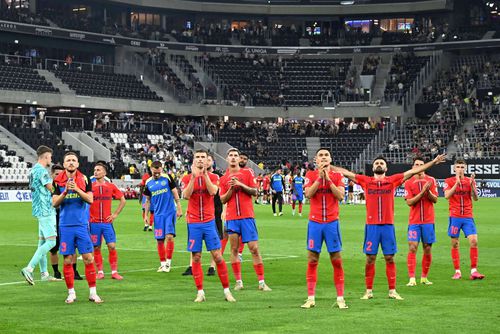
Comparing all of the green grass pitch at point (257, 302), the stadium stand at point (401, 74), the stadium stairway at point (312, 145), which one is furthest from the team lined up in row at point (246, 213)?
the stadium stand at point (401, 74)

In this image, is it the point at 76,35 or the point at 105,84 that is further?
the point at 76,35

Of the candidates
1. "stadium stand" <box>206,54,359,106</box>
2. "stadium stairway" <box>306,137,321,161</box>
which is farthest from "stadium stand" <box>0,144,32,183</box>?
"stadium stand" <box>206,54,359,106</box>

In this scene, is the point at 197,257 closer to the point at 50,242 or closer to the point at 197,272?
the point at 197,272

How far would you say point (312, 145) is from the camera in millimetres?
78938

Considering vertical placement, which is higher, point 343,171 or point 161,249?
point 343,171

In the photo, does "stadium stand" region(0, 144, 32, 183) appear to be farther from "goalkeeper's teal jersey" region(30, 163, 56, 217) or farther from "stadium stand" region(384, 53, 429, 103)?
"goalkeeper's teal jersey" region(30, 163, 56, 217)

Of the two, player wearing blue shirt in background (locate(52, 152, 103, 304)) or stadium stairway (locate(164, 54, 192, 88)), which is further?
stadium stairway (locate(164, 54, 192, 88))

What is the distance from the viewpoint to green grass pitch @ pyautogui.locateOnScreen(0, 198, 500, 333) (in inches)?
519

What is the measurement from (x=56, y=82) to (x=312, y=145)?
2161 centimetres

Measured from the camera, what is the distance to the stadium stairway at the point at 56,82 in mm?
74188

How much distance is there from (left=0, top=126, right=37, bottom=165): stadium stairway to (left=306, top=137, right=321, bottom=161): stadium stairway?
2389 cm

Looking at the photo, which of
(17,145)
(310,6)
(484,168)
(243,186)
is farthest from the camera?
(310,6)

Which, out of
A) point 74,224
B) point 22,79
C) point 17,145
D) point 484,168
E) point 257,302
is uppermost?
point 22,79

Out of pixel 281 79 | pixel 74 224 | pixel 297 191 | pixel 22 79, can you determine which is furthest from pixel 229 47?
pixel 74 224
